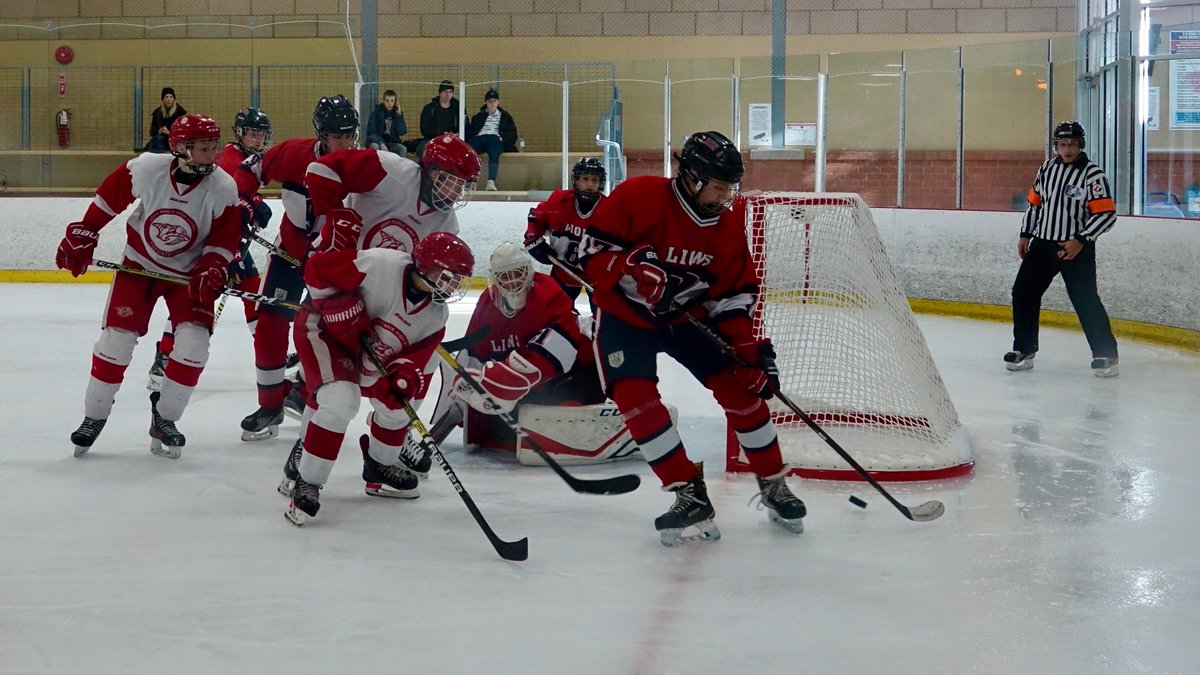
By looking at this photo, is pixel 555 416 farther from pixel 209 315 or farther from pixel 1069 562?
pixel 1069 562

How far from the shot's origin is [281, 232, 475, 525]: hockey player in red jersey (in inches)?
123

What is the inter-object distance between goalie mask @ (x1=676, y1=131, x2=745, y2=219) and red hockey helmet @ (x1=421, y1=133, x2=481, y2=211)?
0.85m

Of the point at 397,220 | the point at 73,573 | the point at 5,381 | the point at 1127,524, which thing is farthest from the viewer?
the point at 5,381

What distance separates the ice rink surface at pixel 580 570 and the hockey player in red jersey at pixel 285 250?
0.14m

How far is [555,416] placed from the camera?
386 centimetres

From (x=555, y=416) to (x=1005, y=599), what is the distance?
1.56m

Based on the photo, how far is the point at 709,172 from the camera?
2.94 metres

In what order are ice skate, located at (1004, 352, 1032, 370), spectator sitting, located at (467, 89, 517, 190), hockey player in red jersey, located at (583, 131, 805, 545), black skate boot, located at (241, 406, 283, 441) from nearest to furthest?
hockey player in red jersey, located at (583, 131, 805, 545), black skate boot, located at (241, 406, 283, 441), ice skate, located at (1004, 352, 1032, 370), spectator sitting, located at (467, 89, 517, 190)

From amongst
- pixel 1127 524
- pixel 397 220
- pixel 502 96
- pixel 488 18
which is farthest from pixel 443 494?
pixel 488 18

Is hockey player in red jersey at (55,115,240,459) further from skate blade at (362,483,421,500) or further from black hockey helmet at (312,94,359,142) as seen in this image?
skate blade at (362,483,421,500)

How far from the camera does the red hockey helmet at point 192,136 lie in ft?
12.6

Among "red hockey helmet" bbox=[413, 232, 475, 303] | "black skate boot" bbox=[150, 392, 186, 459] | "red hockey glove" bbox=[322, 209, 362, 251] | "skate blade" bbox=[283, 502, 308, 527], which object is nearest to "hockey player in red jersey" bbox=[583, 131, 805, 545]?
"red hockey helmet" bbox=[413, 232, 475, 303]

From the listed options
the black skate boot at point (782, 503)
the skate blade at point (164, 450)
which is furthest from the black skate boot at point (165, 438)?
the black skate boot at point (782, 503)

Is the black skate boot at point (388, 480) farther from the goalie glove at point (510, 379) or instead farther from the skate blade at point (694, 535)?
the skate blade at point (694, 535)
